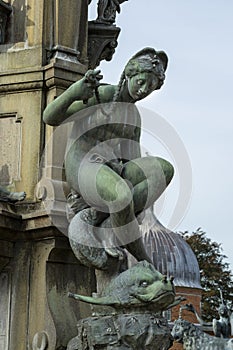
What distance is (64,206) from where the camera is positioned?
6.75m

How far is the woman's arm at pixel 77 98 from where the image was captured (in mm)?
5980

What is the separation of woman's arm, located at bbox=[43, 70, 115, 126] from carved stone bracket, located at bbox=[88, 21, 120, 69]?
180cm

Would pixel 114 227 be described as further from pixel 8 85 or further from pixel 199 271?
pixel 199 271

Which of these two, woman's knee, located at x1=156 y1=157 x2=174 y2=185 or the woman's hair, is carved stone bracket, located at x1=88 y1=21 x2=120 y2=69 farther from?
woman's knee, located at x1=156 y1=157 x2=174 y2=185

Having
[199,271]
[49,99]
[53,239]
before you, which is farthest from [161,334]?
[199,271]

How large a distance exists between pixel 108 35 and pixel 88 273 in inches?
92.5

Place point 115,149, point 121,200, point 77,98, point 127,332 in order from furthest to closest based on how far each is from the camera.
Result: point 115,149 < point 77,98 < point 121,200 < point 127,332

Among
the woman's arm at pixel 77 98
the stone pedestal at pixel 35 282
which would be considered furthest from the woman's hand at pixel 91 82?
the stone pedestal at pixel 35 282

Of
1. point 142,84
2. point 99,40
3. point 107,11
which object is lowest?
point 142,84

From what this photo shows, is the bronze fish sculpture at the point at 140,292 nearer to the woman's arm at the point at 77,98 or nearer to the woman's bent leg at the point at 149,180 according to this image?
the woman's bent leg at the point at 149,180

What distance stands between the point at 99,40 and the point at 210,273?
133ft

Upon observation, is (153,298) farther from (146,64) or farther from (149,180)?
(146,64)

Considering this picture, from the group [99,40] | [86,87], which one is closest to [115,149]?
[86,87]

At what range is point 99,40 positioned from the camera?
26.8ft
